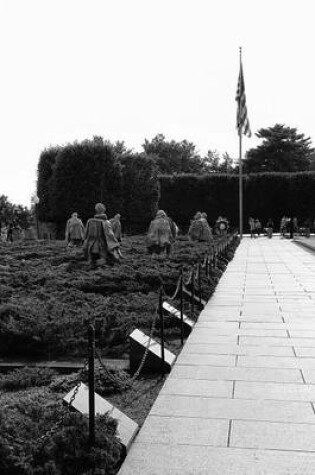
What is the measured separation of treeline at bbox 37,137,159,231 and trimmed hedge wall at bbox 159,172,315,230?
10.9 metres

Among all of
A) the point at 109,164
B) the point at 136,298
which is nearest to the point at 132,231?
the point at 109,164

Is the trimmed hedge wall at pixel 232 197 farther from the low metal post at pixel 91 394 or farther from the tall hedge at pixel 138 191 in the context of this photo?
the low metal post at pixel 91 394

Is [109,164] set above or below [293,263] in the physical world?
above

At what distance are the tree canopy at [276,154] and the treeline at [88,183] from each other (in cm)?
3085

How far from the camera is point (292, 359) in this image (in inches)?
283

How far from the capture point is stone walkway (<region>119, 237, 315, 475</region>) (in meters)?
4.20

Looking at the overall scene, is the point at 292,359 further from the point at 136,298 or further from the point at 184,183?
the point at 184,183

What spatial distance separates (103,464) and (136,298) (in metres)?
6.40

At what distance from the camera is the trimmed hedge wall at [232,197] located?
52.4 metres

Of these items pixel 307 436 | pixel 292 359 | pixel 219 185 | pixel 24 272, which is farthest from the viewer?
pixel 219 185

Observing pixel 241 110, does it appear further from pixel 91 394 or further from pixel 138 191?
pixel 91 394

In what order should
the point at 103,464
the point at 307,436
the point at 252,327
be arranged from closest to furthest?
the point at 103,464 → the point at 307,436 → the point at 252,327

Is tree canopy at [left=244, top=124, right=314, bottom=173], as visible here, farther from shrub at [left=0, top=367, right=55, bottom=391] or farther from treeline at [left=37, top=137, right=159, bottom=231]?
shrub at [left=0, top=367, right=55, bottom=391]

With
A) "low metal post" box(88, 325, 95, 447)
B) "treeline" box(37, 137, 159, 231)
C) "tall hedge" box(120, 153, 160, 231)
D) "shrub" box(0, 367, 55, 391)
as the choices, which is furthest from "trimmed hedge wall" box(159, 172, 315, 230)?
"low metal post" box(88, 325, 95, 447)
